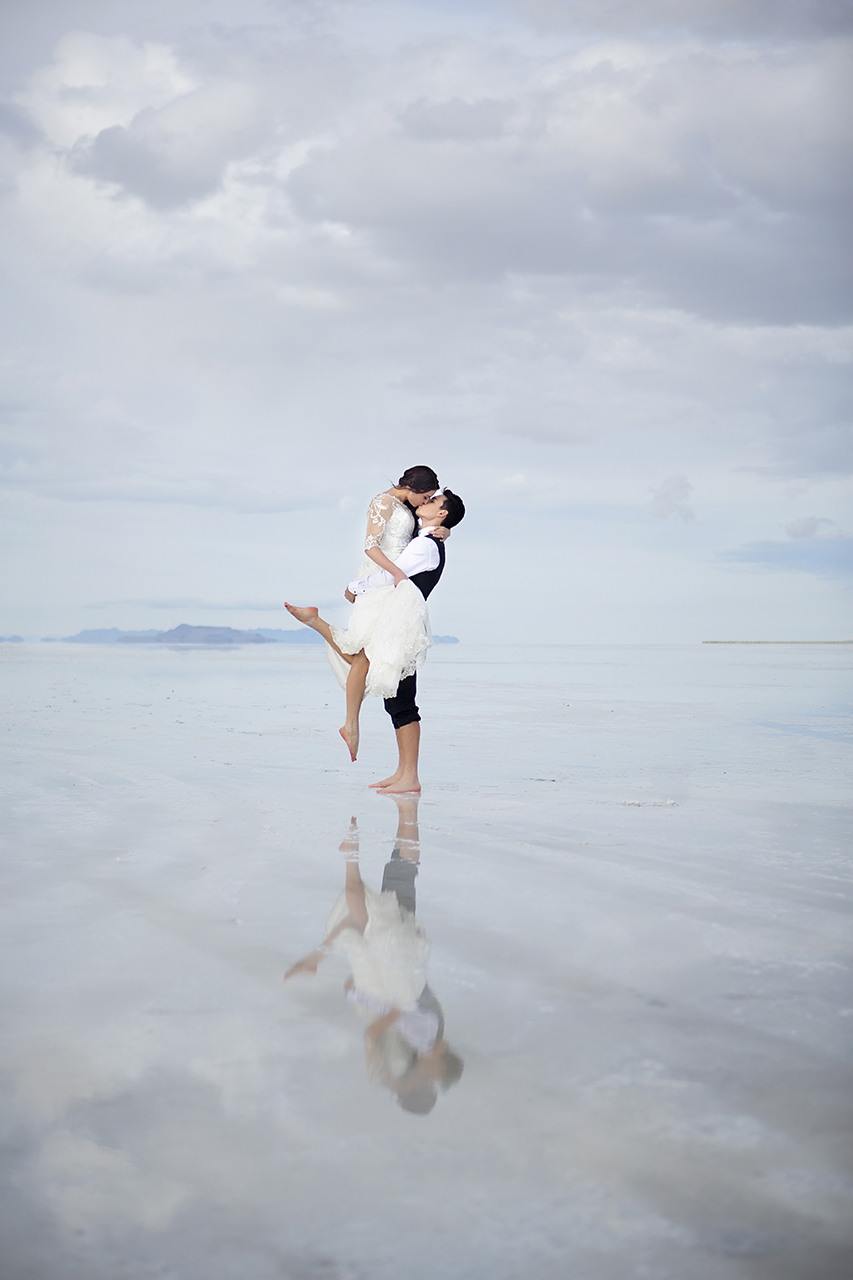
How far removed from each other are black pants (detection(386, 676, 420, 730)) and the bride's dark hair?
133 cm

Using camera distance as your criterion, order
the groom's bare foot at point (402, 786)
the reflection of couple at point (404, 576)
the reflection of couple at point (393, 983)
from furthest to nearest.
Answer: the reflection of couple at point (404, 576), the groom's bare foot at point (402, 786), the reflection of couple at point (393, 983)

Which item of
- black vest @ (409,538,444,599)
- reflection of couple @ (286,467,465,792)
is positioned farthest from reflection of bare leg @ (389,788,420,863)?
black vest @ (409,538,444,599)

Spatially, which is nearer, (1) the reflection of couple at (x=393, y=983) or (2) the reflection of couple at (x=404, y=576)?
(1) the reflection of couple at (x=393, y=983)

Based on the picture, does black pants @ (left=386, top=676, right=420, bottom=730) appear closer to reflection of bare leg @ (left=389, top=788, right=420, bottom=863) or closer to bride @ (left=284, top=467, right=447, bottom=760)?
bride @ (left=284, top=467, right=447, bottom=760)

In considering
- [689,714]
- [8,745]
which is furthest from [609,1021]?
[689,714]

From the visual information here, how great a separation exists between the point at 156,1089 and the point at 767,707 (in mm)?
11684

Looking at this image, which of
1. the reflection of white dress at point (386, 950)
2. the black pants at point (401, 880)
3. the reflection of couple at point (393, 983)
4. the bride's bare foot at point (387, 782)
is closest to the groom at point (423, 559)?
the bride's bare foot at point (387, 782)

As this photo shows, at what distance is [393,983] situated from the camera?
246cm

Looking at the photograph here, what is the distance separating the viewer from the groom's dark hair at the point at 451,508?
22.4 ft

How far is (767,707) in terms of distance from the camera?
12.5 metres

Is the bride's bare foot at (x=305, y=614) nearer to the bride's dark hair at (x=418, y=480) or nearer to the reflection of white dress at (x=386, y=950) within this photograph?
the bride's dark hair at (x=418, y=480)

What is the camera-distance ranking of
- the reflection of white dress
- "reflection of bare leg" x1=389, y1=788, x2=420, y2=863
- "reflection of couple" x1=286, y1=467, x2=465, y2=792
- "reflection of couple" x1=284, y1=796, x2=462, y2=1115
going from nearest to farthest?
"reflection of couple" x1=284, y1=796, x2=462, y2=1115 < the reflection of white dress < "reflection of bare leg" x1=389, y1=788, x2=420, y2=863 < "reflection of couple" x1=286, y1=467, x2=465, y2=792

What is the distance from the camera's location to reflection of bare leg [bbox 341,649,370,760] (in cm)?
710

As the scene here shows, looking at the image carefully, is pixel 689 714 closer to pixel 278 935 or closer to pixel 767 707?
pixel 767 707
